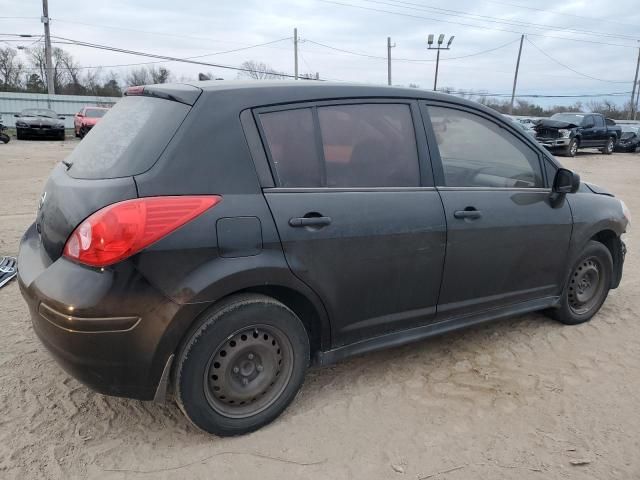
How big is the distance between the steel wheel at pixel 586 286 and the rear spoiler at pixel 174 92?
3120 mm

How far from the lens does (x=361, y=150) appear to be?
2.88m

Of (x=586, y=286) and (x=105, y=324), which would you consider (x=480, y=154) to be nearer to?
(x=586, y=286)

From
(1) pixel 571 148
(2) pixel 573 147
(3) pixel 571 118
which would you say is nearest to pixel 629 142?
(3) pixel 571 118

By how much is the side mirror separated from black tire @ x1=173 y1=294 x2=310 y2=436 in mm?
2164

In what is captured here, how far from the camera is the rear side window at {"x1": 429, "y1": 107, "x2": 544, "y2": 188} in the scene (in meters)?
3.18

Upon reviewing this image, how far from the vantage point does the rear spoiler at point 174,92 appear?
248 centimetres

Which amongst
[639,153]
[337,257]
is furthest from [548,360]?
[639,153]

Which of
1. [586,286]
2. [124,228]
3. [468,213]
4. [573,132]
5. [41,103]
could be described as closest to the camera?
[124,228]

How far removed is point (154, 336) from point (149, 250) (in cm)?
38

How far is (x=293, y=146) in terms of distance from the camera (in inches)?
103

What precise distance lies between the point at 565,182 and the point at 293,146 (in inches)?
82.1

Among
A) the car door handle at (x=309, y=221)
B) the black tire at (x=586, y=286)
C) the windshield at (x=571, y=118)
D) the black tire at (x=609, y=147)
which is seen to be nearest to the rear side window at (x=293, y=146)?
the car door handle at (x=309, y=221)

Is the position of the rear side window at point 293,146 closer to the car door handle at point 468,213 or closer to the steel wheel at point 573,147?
the car door handle at point 468,213

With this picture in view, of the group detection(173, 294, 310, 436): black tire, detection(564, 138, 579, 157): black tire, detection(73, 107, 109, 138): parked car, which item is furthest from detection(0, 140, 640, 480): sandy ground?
detection(73, 107, 109, 138): parked car
